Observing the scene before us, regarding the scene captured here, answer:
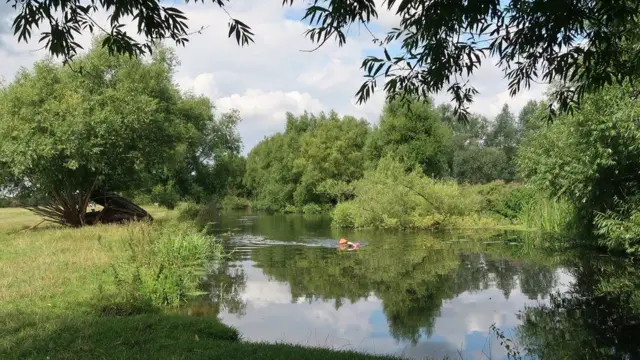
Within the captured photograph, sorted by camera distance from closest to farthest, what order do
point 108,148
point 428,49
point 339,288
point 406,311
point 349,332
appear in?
point 428,49
point 349,332
point 406,311
point 339,288
point 108,148

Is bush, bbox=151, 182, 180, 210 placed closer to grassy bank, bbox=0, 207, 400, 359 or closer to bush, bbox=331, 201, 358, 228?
bush, bbox=331, 201, 358, 228

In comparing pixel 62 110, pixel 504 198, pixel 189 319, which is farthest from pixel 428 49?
pixel 504 198

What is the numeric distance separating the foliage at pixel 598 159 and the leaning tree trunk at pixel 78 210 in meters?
17.3

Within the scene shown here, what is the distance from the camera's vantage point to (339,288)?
42.5ft

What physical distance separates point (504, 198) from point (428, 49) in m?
28.7

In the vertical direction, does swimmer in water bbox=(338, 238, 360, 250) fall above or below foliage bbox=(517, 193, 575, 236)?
below

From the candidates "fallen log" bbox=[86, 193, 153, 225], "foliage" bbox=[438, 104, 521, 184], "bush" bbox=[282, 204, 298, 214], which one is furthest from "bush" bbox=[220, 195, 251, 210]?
"fallen log" bbox=[86, 193, 153, 225]

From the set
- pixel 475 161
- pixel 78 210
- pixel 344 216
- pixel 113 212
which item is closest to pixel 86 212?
pixel 78 210

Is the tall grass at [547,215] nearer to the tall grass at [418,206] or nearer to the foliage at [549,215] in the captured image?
the foliage at [549,215]

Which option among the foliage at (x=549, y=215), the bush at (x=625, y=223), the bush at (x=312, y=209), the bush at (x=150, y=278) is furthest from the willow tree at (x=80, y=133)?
the bush at (x=312, y=209)

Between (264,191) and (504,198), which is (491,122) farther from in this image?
(504,198)

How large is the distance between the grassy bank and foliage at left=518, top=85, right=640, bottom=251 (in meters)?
10.3

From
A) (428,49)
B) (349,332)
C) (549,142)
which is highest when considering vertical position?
(549,142)

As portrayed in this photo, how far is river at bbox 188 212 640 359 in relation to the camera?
857 centimetres
